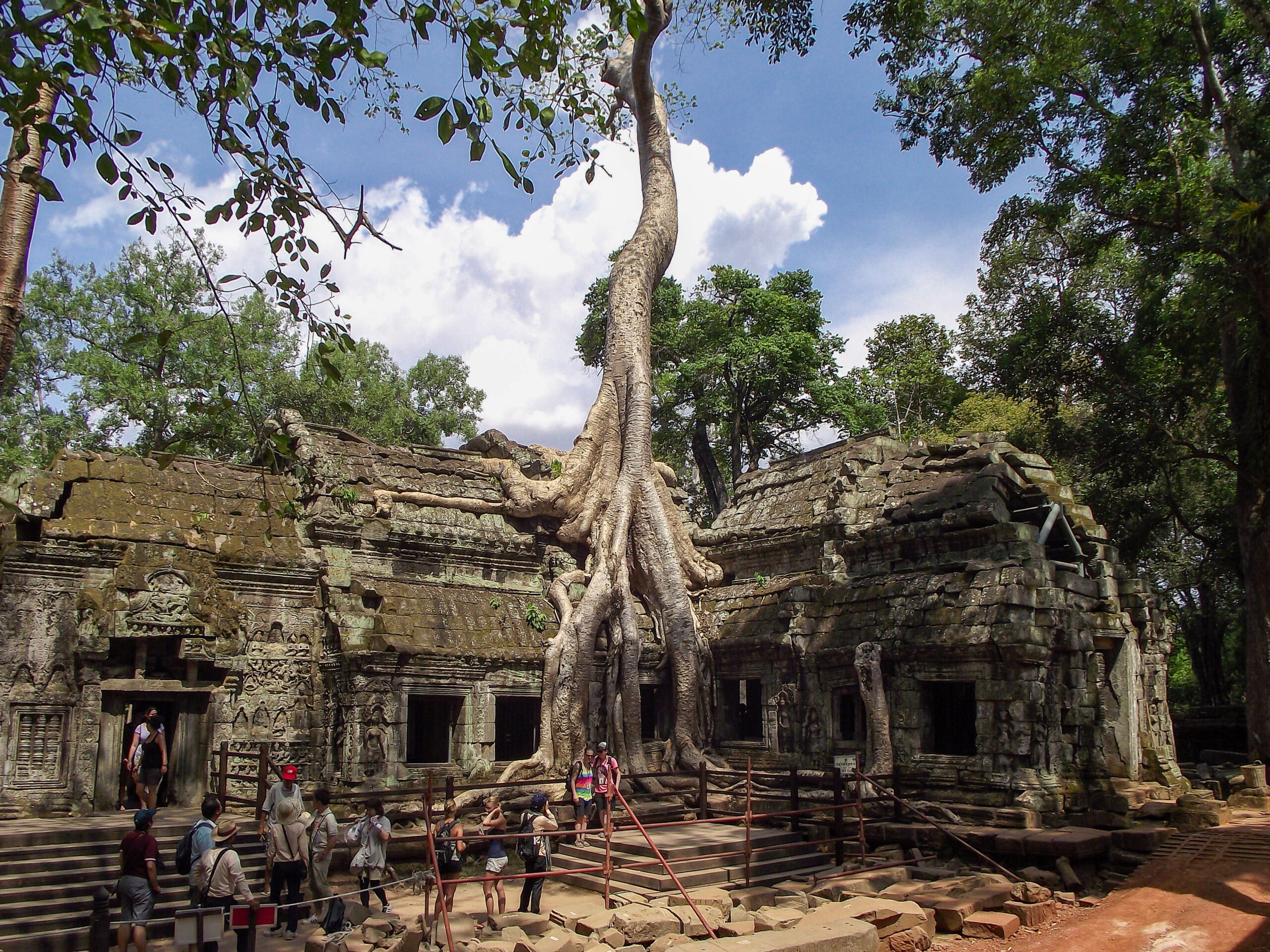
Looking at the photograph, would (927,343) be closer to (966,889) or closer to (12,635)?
(966,889)

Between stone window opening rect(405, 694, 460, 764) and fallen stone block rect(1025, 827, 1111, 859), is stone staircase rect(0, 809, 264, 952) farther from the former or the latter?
fallen stone block rect(1025, 827, 1111, 859)

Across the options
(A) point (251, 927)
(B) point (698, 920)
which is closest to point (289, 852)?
(A) point (251, 927)

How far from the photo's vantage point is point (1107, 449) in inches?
798

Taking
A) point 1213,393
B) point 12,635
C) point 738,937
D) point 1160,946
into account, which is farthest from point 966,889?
point 1213,393

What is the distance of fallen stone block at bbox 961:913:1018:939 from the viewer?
8.31m

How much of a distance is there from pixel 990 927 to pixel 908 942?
0.84 metres

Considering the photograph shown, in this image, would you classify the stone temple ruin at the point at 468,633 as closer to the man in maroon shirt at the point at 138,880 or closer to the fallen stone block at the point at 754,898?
the fallen stone block at the point at 754,898

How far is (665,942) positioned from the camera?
7.90 m

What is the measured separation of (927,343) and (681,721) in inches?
748

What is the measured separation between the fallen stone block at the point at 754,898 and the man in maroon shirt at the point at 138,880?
17.4ft

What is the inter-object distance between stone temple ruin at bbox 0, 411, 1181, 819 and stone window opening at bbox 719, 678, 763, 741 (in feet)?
0.20

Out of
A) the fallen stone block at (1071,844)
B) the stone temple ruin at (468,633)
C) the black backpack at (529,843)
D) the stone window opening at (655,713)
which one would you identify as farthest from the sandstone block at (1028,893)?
the stone window opening at (655,713)

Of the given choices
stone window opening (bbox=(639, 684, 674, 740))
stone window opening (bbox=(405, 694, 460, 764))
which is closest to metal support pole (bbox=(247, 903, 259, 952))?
stone window opening (bbox=(405, 694, 460, 764))

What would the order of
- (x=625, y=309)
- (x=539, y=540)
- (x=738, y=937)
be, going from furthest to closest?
(x=625, y=309)
(x=539, y=540)
(x=738, y=937)
